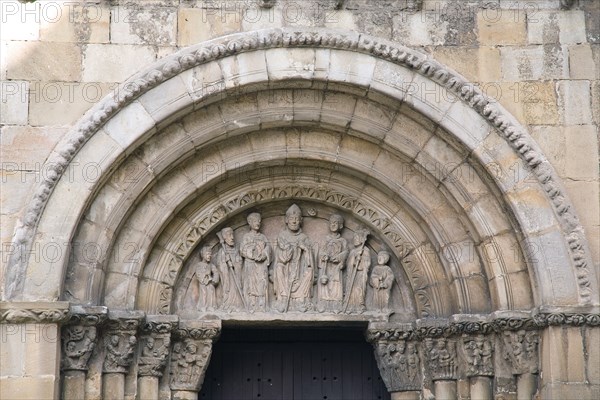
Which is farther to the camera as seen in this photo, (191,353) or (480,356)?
(191,353)

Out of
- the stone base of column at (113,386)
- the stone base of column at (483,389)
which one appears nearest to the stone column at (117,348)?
the stone base of column at (113,386)

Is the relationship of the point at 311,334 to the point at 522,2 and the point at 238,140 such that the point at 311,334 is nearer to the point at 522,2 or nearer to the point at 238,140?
the point at 238,140

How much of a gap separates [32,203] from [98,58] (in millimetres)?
1380

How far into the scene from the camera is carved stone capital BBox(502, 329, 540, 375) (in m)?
10.4

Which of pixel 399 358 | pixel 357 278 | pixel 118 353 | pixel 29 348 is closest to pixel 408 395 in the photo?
pixel 399 358

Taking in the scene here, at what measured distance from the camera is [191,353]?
10.9 metres

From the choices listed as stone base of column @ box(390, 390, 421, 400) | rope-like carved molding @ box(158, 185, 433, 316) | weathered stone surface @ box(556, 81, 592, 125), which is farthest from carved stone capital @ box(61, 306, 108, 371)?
weathered stone surface @ box(556, 81, 592, 125)

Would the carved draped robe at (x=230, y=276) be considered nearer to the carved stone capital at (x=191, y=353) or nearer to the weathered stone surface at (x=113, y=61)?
the carved stone capital at (x=191, y=353)

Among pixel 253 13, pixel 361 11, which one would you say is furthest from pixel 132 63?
pixel 361 11

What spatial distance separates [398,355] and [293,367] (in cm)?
120

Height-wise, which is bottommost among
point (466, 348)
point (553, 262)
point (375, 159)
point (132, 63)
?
point (466, 348)

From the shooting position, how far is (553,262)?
405 inches

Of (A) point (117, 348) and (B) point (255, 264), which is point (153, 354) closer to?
(A) point (117, 348)

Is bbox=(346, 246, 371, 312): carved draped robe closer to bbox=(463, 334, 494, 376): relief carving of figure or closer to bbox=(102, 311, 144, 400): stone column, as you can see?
bbox=(463, 334, 494, 376): relief carving of figure
